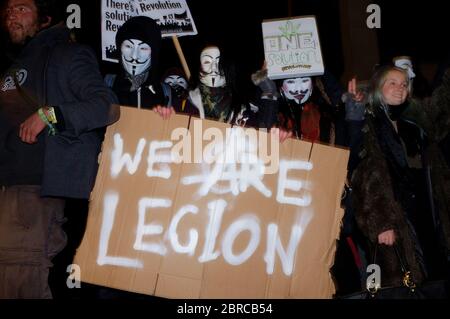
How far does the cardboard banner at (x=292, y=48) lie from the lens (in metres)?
4.63

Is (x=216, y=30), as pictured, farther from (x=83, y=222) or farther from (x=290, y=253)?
(x=290, y=253)

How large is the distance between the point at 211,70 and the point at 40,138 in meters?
1.63

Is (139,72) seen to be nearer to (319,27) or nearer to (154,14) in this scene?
(154,14)

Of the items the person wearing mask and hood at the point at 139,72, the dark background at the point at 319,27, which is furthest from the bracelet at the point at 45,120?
the dark background at the point at 319,27

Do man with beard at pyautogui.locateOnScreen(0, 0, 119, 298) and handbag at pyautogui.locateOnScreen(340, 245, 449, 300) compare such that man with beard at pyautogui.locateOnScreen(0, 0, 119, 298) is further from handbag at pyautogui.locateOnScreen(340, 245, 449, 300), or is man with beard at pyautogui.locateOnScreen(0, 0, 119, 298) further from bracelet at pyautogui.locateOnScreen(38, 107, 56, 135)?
handbag at pyautogui.locateOnScreen(340, 245, 449, 300)

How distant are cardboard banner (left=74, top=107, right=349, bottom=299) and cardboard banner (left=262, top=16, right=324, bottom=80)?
2.71 ft

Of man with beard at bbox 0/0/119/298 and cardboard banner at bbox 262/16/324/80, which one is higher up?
cardboard banner at bbox 262/16/324/80

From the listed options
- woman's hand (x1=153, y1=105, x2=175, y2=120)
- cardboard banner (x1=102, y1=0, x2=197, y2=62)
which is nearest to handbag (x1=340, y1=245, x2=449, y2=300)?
woman's hand (x1=153, y1=105, x2=175, y2=120)

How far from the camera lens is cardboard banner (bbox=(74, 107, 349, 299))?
3.79 metres

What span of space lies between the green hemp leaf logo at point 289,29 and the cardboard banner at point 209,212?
1059 millimetres

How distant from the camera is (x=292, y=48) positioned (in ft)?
15.3

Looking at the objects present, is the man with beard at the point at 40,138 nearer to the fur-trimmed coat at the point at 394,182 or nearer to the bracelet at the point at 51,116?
the bracelet at the point at 51,116

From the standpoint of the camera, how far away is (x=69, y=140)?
3.55m
